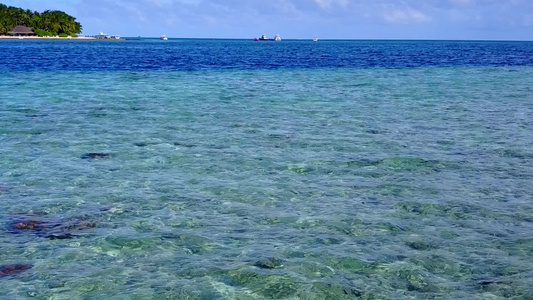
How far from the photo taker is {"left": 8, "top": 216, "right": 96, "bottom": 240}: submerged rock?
1102cm


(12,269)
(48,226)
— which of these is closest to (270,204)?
(48,226)

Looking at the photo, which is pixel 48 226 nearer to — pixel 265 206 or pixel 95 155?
pixel 265 206

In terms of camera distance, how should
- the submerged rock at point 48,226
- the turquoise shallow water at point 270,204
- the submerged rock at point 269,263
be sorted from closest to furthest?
the turquoise shallow water at point 270,204, the submerged rock at point 269,263, the submerged rock at point 48,226

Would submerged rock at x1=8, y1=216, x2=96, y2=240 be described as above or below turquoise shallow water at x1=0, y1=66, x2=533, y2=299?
below

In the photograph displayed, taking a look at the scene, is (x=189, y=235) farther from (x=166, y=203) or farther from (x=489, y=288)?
(x=489, y=288)

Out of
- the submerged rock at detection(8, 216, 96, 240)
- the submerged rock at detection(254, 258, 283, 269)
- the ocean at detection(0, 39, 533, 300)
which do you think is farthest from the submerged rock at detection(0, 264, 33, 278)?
the submerged rock at detection(254, 258, 283, 269)

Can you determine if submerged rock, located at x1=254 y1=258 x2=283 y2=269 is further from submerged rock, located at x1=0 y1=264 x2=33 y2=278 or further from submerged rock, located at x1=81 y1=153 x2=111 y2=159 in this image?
submerged rock, located at x1=81 y1=153 x2=111 y2=159

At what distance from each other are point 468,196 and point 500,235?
2533 mm

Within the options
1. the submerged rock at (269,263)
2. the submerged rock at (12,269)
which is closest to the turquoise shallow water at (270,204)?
the submerged rock at (269,263)

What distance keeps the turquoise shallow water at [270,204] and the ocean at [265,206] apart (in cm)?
4

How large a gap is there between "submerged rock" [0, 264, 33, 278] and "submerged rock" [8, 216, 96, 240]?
123 centimetres

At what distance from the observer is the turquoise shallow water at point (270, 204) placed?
923 centimetres

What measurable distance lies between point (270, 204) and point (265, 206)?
0.19 meters

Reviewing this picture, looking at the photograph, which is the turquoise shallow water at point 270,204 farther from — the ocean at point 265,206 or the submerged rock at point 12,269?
the submerged rock at point 12,269
